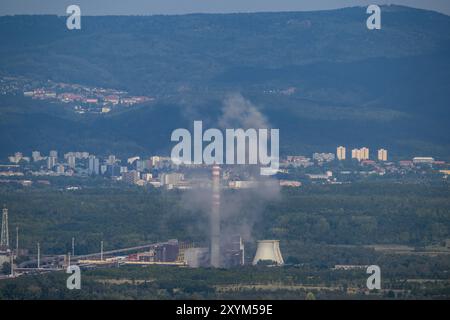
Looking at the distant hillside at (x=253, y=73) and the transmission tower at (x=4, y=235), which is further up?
the distant hillside at (x=253, y=73)

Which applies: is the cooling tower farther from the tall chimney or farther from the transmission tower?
the transmission tower

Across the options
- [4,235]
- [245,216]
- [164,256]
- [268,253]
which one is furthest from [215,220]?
[268,253]

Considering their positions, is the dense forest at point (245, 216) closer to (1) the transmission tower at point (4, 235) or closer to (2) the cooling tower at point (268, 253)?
(1) the transmission tower at point (4, 235)

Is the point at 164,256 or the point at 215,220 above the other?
the point at 215,220

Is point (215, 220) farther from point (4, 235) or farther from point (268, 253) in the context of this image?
point (268, 253)

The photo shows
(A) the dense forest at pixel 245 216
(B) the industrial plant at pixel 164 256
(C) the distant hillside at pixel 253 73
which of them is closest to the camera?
(B) the industrial plant at pixel 164 256

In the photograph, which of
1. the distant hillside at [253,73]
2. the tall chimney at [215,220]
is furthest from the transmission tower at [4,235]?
the distant hillside at [253,73]
